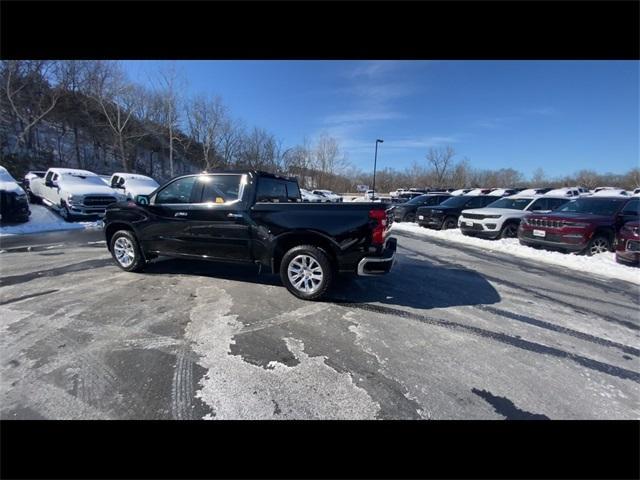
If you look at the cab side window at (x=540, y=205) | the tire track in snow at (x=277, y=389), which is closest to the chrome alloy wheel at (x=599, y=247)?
the cab side window at (x=540, y=205)

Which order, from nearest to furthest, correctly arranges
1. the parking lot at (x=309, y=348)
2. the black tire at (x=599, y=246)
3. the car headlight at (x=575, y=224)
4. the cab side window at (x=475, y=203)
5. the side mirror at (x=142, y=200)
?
the parking lot at (x=309, y=348)
the side mirror at (x=142, y=200)
the car headlight at (x=575, y=224)
the black tire at (x=599, y=246)
the cab side window at (x=475, y=203)

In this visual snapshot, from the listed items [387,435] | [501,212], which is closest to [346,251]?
[387,435]

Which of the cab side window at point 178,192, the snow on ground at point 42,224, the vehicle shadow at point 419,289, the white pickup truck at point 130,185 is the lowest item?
the vehicle shadow at point 419,289

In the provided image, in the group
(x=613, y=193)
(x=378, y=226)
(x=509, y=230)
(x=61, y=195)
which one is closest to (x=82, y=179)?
(x=61, y=195)

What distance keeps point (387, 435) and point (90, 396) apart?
7.51 ft

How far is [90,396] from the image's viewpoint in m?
2.23

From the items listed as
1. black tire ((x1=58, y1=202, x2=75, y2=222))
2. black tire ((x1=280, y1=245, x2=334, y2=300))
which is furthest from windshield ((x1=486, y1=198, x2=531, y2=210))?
black tire ((x1=58, y1=202, x2=75, y2=222))

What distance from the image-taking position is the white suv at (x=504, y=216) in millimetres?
10648

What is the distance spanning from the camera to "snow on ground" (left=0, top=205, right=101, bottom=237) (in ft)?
32.5

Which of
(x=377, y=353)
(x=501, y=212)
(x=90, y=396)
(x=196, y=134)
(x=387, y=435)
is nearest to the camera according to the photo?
(x=387, y=435)

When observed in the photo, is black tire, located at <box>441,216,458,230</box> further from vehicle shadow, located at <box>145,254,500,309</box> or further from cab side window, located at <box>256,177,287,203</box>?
cab side window, located at <box>256,177,287,203</box>

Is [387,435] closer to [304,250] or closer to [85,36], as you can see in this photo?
Result: [304,250]

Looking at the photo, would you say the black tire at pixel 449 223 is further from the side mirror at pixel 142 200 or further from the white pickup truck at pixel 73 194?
the white pickup truck at pixel 73 194

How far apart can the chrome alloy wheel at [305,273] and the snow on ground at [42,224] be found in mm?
11002
